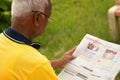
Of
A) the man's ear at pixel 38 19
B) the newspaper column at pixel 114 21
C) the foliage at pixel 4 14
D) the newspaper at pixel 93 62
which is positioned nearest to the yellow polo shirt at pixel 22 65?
the man's ear at pixel 38 19

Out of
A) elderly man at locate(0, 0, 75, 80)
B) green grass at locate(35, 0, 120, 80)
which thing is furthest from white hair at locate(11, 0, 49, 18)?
green grass at locate(35, 0, 120, 80)

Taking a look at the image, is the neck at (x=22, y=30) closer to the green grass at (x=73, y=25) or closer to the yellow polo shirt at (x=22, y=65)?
the yellow polo shirt at (x=22, y=65)

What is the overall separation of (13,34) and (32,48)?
0.15 meters

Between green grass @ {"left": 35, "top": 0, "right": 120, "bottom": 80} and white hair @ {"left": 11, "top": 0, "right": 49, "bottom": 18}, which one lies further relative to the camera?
green grass @ {"left": 35, "top": 0, "right": 120, "bottom": 80}

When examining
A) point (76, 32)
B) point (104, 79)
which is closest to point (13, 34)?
point (104, 79)

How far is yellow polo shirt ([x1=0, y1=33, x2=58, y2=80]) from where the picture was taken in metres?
2.32

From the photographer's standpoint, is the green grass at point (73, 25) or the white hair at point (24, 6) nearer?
the white hair at point (24, 6)

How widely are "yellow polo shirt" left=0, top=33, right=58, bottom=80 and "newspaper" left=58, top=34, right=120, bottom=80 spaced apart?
91 cm

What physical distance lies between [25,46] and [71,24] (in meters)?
3.81

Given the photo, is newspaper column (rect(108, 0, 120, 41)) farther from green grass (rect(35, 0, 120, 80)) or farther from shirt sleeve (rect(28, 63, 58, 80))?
shirt sleeve (rect(28, 63, 58, 80))

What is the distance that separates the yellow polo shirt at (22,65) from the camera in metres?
2.32

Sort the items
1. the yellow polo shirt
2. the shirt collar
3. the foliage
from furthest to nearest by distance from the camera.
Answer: the foliage
the shirt collar
the yellow polo shirt

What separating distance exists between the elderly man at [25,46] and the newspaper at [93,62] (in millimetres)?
882

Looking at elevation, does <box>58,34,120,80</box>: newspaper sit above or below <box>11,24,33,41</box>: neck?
below
